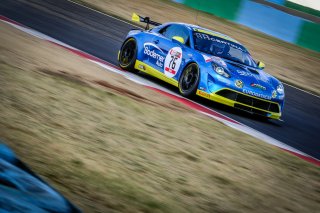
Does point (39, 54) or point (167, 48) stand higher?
point (167, 48)

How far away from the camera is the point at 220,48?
35.0 ft

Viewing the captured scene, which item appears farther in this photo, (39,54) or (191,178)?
(39,54)

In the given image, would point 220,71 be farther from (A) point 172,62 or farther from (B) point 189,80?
(A) point 172,62

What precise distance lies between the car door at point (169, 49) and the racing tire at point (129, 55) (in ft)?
1.78

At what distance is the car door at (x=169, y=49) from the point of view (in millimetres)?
10409

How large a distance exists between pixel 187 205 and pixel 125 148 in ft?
4.30

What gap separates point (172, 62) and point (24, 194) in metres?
7.83

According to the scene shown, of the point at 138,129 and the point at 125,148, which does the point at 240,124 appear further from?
the point at 125,148

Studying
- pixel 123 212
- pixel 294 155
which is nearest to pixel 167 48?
pixel 294 155

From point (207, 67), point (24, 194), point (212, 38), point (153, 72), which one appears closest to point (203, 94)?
point (207, 67)

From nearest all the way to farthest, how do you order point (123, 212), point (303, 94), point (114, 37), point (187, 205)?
point (123, 212) < point (187, 205) < point (303, 94) < point (114, 37)

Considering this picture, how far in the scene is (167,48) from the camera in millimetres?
10711

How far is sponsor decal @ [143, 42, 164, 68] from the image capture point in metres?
10.8

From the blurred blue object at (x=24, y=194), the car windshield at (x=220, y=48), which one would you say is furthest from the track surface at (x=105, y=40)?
the blurred blue object at (x=24, y=194)
